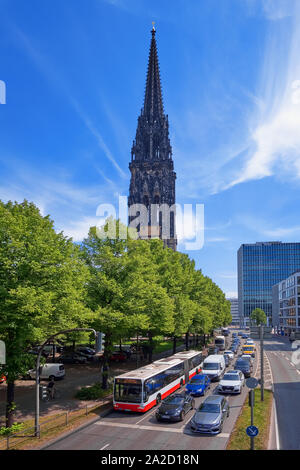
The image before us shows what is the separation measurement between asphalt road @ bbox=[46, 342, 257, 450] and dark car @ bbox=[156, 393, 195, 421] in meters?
0.37

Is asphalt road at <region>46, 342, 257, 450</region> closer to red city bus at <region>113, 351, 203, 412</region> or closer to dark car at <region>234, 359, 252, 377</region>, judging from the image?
red city bus at <region>113, 351, 203, 412</region>

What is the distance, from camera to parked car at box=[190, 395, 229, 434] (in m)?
20.2

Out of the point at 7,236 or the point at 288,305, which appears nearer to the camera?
the point at 7,236

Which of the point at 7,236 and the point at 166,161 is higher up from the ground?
the point at 166,161

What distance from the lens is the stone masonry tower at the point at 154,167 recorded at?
4902 inches

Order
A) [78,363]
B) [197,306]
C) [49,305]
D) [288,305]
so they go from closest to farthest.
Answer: [49,305] → [78,363] → [197,306] → [288,305]

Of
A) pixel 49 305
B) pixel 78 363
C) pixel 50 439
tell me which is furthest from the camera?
pixel 78 363

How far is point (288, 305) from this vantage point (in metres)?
123

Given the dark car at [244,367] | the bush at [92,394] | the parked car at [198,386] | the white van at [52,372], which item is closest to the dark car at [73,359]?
the white van at [52,372]

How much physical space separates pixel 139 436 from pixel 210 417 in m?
4.20

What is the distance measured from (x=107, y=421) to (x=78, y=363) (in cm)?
2826

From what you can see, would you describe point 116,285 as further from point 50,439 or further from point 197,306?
point 197,306

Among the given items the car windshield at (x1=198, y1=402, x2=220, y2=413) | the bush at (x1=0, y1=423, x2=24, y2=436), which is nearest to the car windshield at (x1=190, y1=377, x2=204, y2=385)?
the car windshield at (x1=198, y1=402, x2=220, y2=413)
